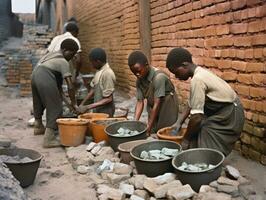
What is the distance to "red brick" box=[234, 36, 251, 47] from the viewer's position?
12.8 feet

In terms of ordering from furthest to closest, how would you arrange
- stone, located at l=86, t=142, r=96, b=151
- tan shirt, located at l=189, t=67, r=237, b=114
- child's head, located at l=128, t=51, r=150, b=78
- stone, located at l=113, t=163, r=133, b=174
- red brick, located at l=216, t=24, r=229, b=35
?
stone, located at l=86, t=142, r=96, b=151, child's head, located at l=128, t=51, r=150, b=78, red brick, located at l=216, t=24, r=229, b=35, stone, located at l=113, t=163, r=133, b=174, tan shirt, located at l=189, t=67, r=237, b=114

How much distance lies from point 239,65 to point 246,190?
142 centimetres

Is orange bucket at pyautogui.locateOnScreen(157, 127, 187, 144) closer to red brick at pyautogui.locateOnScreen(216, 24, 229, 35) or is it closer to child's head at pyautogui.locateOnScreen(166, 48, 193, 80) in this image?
child's head at pyautogui.locateOnScreen(166, 48, 193, 80)

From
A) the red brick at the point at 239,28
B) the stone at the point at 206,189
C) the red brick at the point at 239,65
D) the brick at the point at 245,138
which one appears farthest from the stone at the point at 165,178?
the red brick at the point at 239,28

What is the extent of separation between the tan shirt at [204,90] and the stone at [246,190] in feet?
2.29

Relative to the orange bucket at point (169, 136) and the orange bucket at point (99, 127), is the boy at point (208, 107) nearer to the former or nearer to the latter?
the orange bucket at point (169, 136)

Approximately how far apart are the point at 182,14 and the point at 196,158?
2.67m

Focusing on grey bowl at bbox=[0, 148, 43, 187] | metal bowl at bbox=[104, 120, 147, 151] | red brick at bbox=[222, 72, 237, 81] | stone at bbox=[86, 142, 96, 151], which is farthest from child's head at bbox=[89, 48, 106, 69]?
grey bowl at bbox=[0, 148, 43, 187]

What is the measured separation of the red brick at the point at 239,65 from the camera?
13.1ft

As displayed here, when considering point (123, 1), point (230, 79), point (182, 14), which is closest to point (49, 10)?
point (123, 1)

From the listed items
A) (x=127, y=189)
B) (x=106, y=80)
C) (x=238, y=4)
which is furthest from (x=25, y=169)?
(x=238, y=4)

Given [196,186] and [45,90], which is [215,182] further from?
[45,90]

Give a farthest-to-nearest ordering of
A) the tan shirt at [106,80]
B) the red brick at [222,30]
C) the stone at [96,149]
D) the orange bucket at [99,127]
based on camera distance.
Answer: the tan shirt at [106,80] → the orange bucket at [99,127] → the stone at [96,149] → the red brick at [222,30]

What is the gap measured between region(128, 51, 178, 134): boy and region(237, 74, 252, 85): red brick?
33.0 inches
